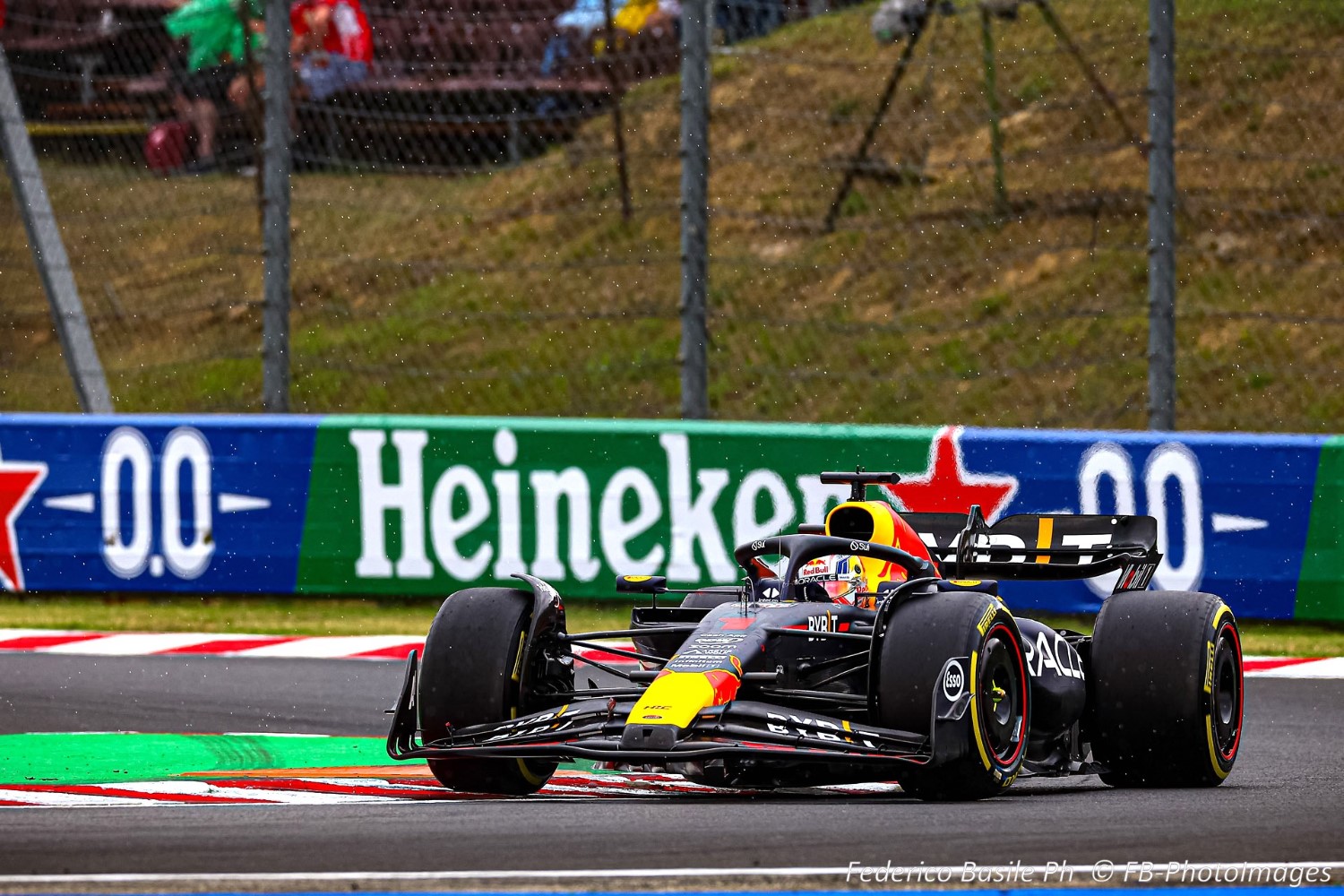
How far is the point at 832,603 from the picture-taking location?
6812 mm

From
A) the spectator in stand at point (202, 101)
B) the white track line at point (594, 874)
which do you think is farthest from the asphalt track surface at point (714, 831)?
the spectator in stand at point (202, 101)

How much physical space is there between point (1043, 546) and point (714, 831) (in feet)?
9.20

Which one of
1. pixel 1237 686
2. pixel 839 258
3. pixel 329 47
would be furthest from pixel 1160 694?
pixel 839 258

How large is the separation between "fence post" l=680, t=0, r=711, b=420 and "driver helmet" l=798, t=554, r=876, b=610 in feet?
13.9

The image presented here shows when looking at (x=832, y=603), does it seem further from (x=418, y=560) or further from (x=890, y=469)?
(x=418, y=560)

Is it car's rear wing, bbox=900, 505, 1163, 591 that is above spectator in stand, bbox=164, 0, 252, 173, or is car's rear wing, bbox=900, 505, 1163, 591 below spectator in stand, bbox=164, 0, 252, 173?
below

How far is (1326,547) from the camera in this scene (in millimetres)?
10688

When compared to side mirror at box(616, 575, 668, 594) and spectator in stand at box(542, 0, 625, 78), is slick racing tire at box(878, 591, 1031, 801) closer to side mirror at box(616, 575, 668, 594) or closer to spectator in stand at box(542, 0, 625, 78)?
side mirror at box(616, 575, 668, 594)

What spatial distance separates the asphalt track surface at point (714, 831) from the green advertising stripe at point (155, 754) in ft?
3.99

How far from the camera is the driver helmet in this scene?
706cm

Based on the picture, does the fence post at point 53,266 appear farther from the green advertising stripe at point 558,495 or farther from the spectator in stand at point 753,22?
the spectator in stand at point 753,22

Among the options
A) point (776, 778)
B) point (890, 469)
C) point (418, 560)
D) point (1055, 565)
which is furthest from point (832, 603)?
point (418, 560)

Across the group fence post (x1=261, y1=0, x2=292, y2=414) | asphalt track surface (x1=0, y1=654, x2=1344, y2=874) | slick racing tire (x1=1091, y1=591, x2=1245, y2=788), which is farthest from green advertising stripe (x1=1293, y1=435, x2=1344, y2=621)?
fence post (x1=261, y1=0, x2=292, y2=414)

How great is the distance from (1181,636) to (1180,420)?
8063 mm
